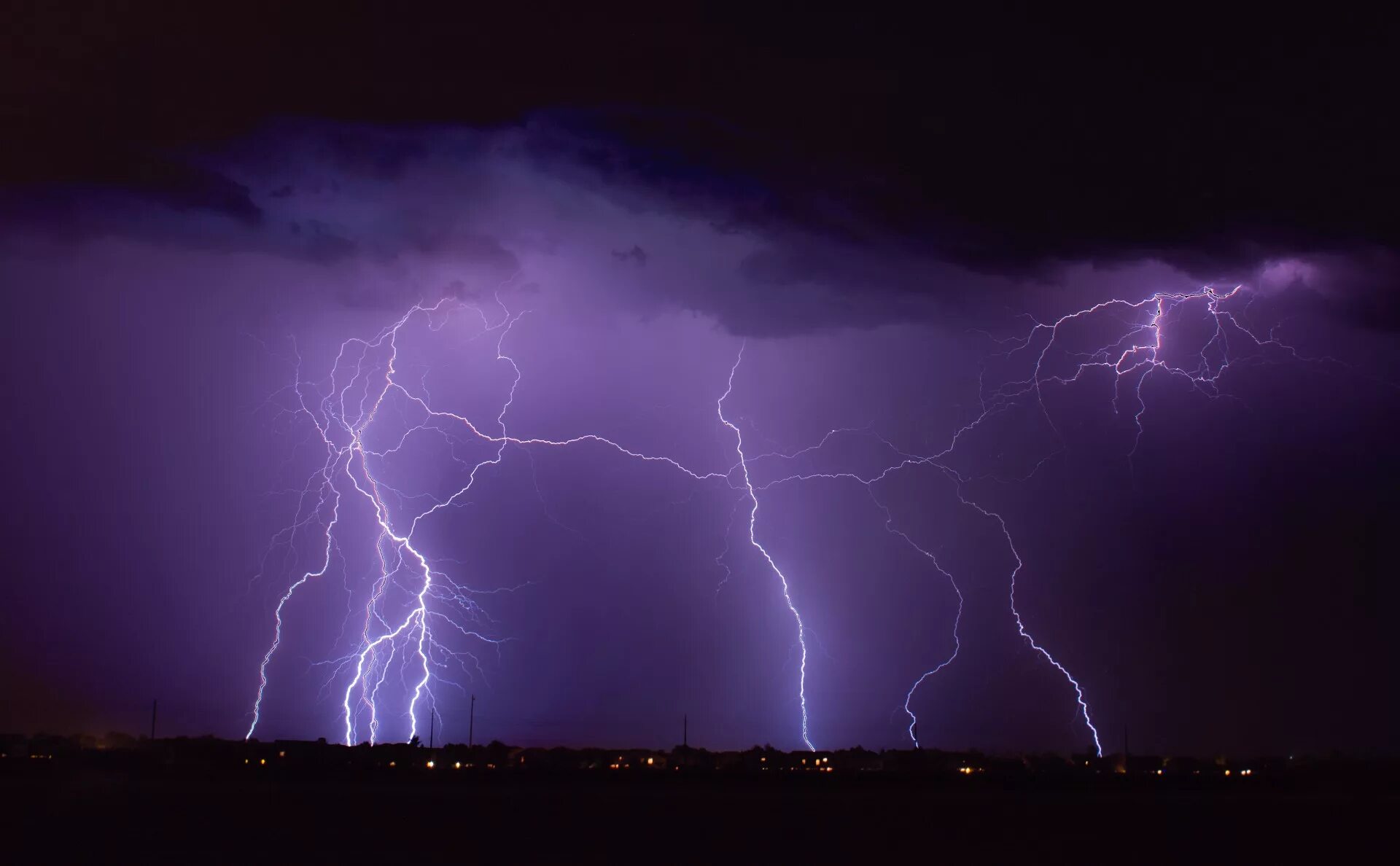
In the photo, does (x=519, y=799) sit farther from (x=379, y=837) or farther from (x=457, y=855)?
(x=457, y=855)

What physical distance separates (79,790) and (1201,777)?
161ft

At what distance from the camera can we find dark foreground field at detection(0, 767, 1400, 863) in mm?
18359

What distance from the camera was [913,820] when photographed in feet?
88.8

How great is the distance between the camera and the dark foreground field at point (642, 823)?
1836cm

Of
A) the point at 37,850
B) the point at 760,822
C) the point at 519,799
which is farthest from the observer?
the point at 519,799

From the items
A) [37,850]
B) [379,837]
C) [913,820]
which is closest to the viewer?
[37,850]

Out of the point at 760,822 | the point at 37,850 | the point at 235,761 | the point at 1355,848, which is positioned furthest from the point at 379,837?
the point at 235,761

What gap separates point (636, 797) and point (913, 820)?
11833 mm

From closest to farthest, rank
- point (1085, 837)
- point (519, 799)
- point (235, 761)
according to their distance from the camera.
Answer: point (1085, 837), point (519, 799), point (235, 761)

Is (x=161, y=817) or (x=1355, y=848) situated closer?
(x=1355, y=848)

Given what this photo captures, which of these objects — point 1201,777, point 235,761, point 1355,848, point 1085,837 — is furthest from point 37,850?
point 1201,777

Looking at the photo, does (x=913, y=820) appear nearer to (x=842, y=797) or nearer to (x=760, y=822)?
(x=760, y=822)

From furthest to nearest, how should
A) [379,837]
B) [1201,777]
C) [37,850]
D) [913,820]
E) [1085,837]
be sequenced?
[1201,777] < [913,820] < [1085,837] < [379,837] < [37,850]

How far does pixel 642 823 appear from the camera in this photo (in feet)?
81.6
